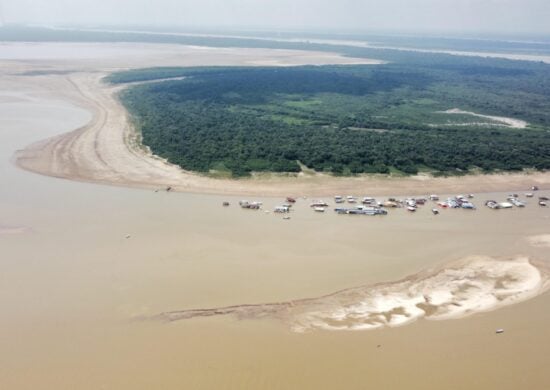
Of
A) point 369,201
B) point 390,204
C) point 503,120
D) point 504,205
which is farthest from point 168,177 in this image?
point 503,120

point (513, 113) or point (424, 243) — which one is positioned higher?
point (513, 113)

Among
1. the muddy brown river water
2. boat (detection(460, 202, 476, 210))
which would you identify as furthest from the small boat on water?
boat (detection(460, 202, 476, 210))

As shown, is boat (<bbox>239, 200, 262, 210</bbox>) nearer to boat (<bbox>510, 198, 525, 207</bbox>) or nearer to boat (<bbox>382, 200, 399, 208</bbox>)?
boat (<bbox>382, 200, 399, 208</bbox>)

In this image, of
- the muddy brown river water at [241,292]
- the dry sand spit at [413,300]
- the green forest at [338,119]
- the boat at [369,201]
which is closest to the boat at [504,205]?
the muddy brown river water at [241,292]

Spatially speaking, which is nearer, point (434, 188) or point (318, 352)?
point (318, 352)


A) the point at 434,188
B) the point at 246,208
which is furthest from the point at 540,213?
the point at 246,208

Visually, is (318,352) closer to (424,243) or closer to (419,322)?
(419,322)

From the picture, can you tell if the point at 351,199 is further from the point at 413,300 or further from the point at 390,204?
the point at 413,300
